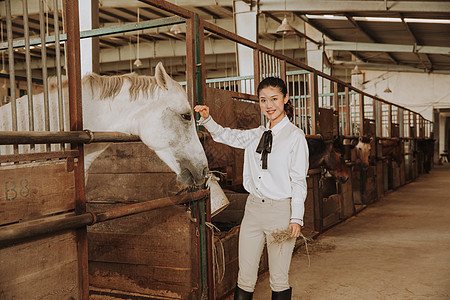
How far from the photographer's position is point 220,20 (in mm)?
10820

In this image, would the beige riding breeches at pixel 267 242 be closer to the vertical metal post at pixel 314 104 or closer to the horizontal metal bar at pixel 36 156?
the horizontal metal bar at pixel 36 156

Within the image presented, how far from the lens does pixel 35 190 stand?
1.47 m

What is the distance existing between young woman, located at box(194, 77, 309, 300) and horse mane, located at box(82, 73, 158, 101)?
609 mm

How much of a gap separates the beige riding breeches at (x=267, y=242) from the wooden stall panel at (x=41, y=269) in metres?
0.78

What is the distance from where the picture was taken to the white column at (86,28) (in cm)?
520

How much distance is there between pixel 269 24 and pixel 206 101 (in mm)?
9406

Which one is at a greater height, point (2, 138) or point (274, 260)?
point (2, 138)

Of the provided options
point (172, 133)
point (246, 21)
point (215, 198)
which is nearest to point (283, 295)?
point (215, 198)

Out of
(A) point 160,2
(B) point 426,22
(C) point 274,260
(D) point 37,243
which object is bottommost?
(C) point 274,260

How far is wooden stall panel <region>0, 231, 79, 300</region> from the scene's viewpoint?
1372mm

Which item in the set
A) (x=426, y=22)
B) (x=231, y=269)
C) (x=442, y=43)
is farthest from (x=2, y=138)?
(x=442, y=43)

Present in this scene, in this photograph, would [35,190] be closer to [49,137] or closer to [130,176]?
[49,137]

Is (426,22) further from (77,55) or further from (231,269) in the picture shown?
(77,55)

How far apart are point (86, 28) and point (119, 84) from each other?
3.81 meters
